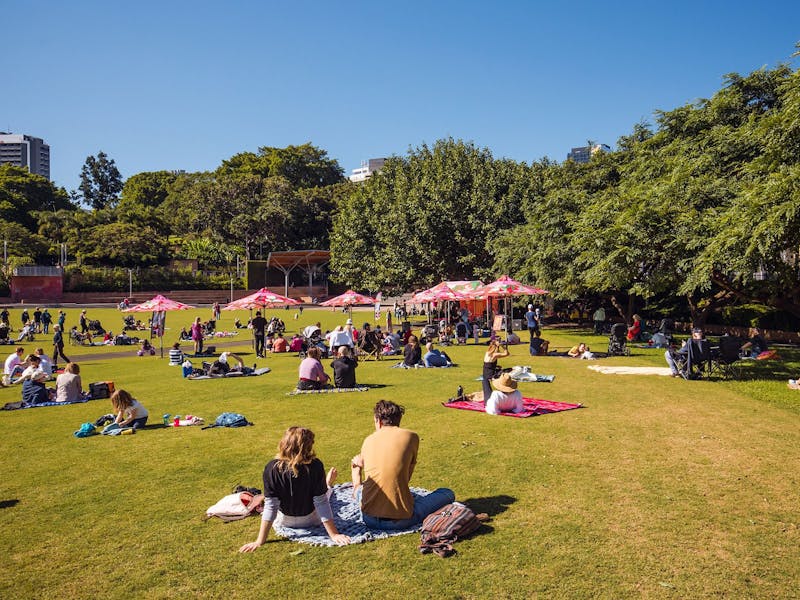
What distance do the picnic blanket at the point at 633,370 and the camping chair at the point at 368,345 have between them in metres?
8.11

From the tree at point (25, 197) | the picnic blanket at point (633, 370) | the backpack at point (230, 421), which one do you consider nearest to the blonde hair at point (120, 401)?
the backpack at point (230, 421)

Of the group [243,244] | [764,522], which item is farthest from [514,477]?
[243,244]

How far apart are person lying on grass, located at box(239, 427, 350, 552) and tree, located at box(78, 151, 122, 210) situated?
5594 inches

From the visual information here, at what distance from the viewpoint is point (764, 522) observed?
21.7ft

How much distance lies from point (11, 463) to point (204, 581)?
592cm

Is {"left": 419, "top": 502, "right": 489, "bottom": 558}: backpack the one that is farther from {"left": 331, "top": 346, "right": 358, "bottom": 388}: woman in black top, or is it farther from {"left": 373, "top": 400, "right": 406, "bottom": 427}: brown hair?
{"left": 331, "top": 346, "right": 358, "bottom": 388}: woman in black top

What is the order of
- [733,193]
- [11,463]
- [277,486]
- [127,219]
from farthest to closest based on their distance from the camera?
[127,219] < [733,193] < [11,463] < [277,486]

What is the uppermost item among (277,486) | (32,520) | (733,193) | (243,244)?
(243,244)

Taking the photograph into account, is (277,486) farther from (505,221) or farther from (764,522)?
(505,221)

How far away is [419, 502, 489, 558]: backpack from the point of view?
235 inches

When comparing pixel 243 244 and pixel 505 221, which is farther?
pixel 243 244

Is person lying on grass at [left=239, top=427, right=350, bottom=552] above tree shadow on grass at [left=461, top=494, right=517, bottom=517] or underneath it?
above

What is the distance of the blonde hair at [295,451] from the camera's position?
588cm

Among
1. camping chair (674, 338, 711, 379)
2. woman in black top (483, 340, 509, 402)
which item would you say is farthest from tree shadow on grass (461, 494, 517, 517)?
camping chair (674, 338, 711, 379)
